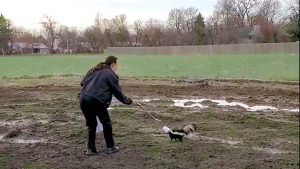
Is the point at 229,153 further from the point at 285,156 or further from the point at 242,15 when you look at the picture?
the point at 242,15

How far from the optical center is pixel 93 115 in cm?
728

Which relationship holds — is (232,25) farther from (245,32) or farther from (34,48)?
(34,48)

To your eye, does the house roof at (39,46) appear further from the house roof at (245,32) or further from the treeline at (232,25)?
the house roof at (245,32)

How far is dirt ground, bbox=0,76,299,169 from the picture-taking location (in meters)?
6.82

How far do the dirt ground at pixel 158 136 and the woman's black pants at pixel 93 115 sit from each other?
29cm

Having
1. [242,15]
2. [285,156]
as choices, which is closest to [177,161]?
[285,156]

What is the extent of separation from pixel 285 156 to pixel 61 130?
496 cm

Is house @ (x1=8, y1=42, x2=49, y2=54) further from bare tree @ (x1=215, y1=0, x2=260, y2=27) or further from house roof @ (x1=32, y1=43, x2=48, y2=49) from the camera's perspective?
bare tree @ (x1=215, y1=0, x2=260, y2=27)

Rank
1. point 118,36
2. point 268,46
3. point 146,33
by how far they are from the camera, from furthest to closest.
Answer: point 118,36
point 146,33
point 268,46

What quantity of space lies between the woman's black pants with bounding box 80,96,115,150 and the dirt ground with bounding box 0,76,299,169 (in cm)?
29

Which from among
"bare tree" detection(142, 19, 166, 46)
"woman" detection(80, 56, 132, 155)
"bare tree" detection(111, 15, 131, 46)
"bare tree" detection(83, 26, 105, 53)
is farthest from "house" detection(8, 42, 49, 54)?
"bare tree" detection(142, 19, 166, 46)

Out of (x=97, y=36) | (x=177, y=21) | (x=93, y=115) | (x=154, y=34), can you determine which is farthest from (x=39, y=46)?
(x=177, y=21)

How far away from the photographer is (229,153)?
7262mm

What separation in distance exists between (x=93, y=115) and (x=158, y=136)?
1969 millimetres
